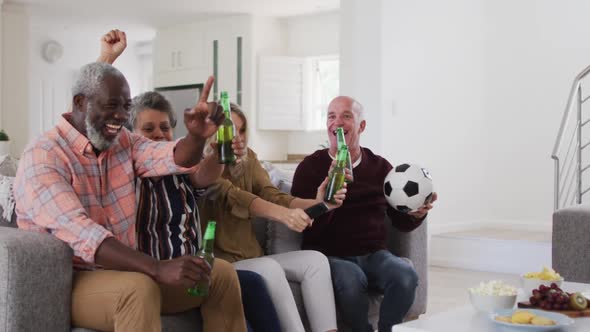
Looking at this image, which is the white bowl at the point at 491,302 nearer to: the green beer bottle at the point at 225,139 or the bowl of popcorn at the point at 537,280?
the bowl of popcorn at the point at 537,280

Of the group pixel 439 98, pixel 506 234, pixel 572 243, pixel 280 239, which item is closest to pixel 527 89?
pixel 439 98

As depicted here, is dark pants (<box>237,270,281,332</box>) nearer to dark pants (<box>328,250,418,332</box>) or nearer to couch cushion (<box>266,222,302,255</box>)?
dark pants (<box>328,250,418,332</box>)

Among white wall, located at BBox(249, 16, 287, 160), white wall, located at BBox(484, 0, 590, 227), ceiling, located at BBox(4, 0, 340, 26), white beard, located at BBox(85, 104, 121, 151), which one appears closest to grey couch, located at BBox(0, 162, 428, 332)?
white beard, located at BBox(85, 104, 121, 151)

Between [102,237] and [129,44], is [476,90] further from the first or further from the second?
[129,44]

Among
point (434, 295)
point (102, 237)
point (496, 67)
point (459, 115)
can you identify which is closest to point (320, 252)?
point (102, 237)

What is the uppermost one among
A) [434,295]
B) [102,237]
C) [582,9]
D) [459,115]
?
[582,9]

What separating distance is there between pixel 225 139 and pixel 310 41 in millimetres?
7127

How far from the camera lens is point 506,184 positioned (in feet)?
22.3

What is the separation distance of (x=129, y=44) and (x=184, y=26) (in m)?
1.80

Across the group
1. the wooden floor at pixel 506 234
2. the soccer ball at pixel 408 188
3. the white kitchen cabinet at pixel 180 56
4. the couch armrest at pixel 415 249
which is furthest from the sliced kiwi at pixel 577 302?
the white kitchen cabinet at pixel 180 56

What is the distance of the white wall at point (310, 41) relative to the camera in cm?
905

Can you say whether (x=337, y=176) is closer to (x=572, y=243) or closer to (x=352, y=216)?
(x=352, y=216)

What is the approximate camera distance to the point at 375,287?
2867mm

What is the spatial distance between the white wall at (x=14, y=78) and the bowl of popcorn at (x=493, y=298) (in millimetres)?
7275
